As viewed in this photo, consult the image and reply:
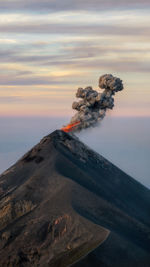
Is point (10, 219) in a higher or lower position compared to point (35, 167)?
lower

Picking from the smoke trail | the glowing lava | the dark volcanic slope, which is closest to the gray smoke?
the smoke trail

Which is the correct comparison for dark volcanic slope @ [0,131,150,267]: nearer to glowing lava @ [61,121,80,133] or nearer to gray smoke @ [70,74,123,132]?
glowing lava @ [61,121,80,133]

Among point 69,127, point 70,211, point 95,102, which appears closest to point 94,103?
point 95,102

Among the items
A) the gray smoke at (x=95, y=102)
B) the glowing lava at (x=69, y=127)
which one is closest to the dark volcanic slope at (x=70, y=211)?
the glowing lava at (x=69, y=127)

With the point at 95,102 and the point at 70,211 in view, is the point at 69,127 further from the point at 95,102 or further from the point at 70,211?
the point at 70,211

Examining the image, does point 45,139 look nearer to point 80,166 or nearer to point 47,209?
point 80,166

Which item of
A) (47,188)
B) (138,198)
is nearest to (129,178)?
(138,198)
